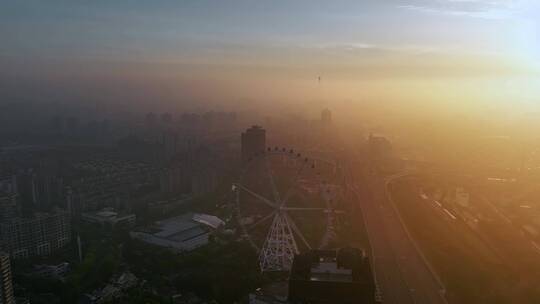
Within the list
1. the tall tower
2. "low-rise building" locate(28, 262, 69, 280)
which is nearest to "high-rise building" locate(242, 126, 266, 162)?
the tall tower

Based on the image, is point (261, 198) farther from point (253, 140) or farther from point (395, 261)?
point (253, 140)

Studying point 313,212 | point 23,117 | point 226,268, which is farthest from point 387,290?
point 23,117

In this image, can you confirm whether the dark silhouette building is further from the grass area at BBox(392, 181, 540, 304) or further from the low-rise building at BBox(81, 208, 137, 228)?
the low-rise building at BBox(81, 208, 137, 228)

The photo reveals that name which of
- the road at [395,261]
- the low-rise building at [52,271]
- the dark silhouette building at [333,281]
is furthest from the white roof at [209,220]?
the dark silhouette building at [333,281]

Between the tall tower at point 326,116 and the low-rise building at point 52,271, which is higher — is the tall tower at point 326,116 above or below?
above

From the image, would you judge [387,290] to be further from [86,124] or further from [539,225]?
[86,124]

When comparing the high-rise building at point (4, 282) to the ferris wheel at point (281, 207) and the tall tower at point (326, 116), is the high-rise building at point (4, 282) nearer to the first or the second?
the ferris wheel at point (281, 207)
